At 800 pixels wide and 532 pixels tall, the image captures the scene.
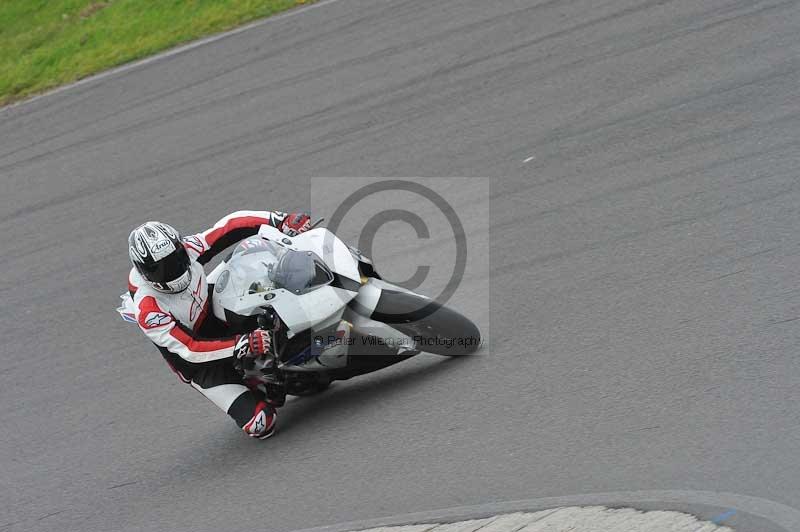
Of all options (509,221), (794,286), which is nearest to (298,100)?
(509,221)

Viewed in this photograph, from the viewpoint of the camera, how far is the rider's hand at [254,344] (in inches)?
226

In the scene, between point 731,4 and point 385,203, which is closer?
point 385,203

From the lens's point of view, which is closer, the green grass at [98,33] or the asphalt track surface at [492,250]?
the asphalt track surface at [492,250]

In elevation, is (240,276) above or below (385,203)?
below

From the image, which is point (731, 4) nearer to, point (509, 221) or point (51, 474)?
point (509, 221)

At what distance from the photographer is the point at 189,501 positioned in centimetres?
618

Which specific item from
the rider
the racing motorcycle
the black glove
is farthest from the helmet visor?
the black glove

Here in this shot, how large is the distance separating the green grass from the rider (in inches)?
320

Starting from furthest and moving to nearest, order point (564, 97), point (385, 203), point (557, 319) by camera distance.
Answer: point (564, 97) < point (385, 203) < point (557, 319)

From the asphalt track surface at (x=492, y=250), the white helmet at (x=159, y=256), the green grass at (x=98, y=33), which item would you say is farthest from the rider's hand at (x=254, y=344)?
the green grass at (x=98, y=33)

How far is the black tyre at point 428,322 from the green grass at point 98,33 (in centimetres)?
869

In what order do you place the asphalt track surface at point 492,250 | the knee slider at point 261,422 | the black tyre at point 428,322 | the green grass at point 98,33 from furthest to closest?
the green grass at point 98,33, the knee slider at point 261,422, the black tyre at point 428,322, the asphalt track surface at point 492,250

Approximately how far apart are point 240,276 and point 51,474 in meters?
2.12

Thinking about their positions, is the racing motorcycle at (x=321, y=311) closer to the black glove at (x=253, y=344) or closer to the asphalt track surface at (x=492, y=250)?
the black glove at (x=253, y=344)
